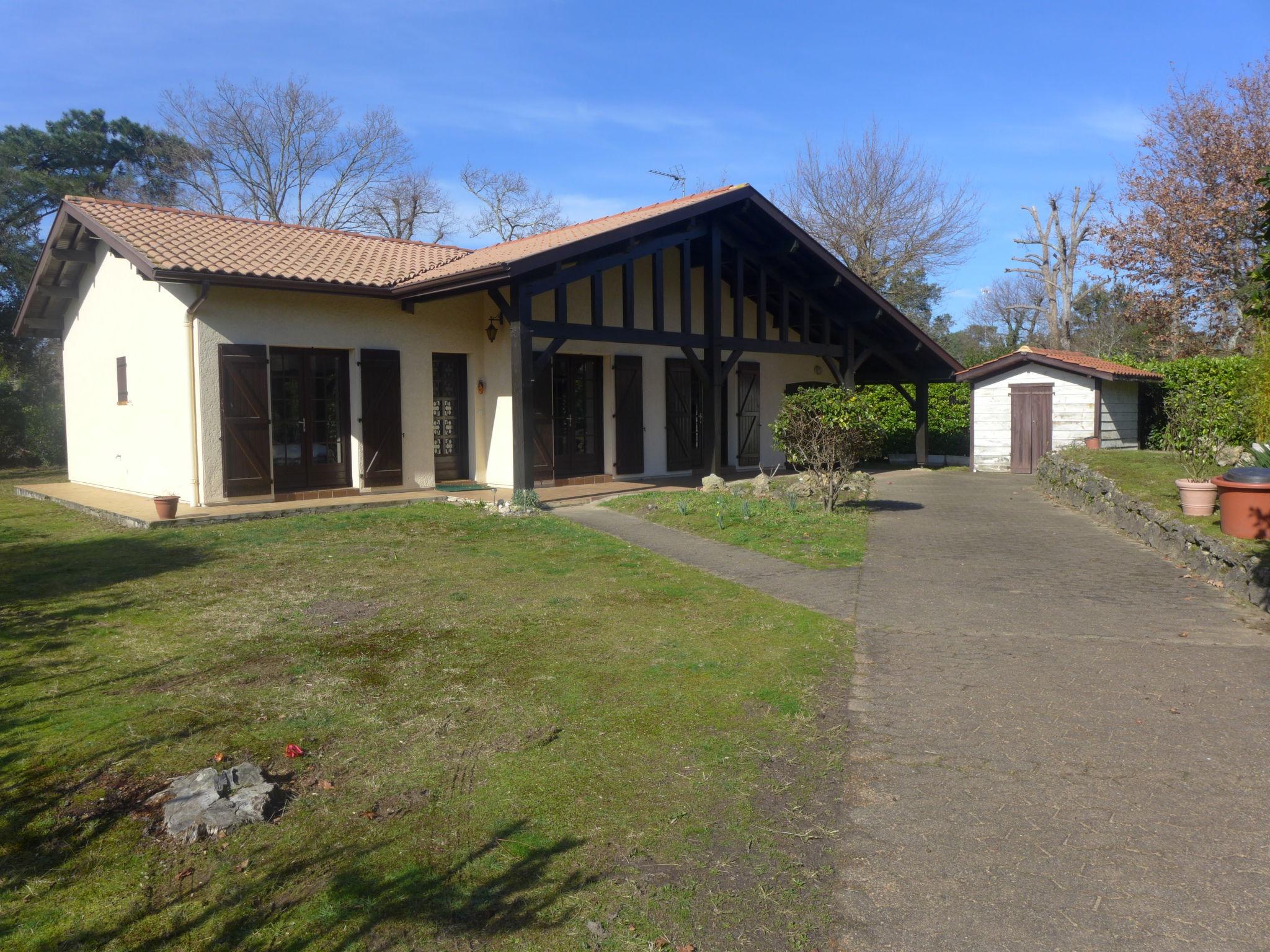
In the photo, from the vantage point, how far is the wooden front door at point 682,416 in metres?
17.7

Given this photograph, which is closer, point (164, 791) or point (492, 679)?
point (164, 791)

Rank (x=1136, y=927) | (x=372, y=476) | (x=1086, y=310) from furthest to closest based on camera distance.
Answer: (x=1086, y=310) < (x=372, y=476) < (x=1136, y=927)

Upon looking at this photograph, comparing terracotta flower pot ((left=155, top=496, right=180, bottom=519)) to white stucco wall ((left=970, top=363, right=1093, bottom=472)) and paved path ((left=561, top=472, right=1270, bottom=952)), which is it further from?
white stucco wall ((left=970, top=363, right=1093, bottom=472))

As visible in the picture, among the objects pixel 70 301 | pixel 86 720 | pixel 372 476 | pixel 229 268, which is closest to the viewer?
pixel 86 720

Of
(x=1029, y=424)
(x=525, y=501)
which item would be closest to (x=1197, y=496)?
(x=525, y=501)

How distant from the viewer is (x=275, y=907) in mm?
3068

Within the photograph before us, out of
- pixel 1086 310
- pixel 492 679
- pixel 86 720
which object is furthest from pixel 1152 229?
pixel 86 720

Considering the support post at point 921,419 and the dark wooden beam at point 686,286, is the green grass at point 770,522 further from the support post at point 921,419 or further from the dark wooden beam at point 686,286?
the support post at point 921,419

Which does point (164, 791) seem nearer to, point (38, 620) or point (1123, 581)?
point (38, 620)

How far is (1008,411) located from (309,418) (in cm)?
1487

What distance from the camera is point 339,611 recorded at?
7082mm

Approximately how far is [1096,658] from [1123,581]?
Result: 119 inches

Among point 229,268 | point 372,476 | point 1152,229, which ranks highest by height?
point 1152,229

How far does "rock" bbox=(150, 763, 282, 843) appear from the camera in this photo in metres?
3.55
